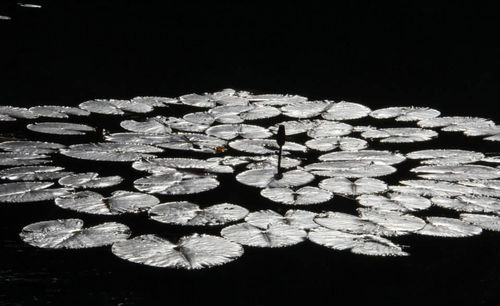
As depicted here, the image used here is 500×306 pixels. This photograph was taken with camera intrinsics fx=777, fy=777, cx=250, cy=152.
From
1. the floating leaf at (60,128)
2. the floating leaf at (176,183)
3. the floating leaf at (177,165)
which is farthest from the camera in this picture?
the floating leaf at (60,128)

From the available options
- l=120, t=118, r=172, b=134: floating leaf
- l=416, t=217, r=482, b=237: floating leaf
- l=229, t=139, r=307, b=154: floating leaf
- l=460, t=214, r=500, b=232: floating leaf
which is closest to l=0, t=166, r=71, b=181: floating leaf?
l=120, t=118, r=172, b=134: floating leaf

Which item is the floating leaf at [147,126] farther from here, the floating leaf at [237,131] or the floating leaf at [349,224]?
the floating leaf at [349,224]

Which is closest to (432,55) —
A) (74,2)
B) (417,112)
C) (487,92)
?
(487,92)

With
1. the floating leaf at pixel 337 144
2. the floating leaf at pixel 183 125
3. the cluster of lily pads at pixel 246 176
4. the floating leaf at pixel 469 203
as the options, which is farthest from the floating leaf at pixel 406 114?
the floating leaf at pixel 469 203

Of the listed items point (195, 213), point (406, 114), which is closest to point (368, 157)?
point (406, 114)

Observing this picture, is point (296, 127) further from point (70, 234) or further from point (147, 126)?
point (70, 234)

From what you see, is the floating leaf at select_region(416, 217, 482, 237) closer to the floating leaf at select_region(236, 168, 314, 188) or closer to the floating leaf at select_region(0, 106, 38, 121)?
the floating leaf at select_region(236, 168, 314, 188)

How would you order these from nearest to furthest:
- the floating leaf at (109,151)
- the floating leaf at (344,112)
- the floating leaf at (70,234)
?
1. the floating leaf at (70,234)
2. the floating leaf at (109,151)
3. the floating leaf at (344,112)
